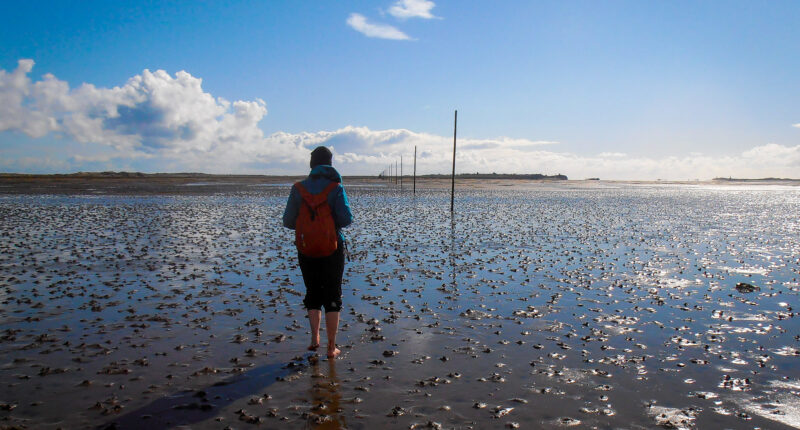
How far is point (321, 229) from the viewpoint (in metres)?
6.65

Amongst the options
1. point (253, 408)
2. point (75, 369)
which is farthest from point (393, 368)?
point (75, 369)

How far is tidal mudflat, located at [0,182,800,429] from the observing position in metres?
5.50

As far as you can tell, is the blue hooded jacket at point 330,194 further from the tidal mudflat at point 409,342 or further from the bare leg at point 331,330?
the tidal mudflat at point 409,342

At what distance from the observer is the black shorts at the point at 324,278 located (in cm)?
687

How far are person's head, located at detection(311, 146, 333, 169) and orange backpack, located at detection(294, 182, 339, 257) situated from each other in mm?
434

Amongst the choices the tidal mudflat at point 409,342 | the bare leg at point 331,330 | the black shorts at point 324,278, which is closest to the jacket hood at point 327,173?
the black shorts at point 324,278

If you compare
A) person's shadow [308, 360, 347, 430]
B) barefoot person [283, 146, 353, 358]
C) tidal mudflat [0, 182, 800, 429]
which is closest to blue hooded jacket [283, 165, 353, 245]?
barefoot person [283, 146, 353, 358]

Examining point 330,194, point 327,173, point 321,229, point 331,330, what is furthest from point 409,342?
point 327,173

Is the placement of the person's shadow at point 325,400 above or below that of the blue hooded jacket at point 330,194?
below

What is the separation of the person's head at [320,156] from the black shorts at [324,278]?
1200 mm

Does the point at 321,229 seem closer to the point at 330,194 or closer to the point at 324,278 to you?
the point at 330,194

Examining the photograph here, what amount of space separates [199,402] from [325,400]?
1.42 meters

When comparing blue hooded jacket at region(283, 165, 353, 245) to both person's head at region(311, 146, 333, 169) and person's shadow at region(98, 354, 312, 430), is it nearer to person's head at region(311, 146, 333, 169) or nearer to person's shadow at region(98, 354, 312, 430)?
person's head at region(311, 146, 333, 169)

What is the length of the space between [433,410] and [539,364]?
2.15 m
